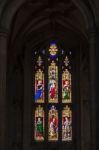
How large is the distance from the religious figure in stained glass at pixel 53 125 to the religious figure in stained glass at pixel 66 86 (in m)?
0.73

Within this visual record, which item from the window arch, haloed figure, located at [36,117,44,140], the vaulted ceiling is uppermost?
the vaulted ceiling

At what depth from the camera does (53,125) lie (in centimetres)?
2359

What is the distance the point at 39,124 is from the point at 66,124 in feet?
4.30

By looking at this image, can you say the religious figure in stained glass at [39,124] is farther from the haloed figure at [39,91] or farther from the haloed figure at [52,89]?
the haloed figure at [52,89]

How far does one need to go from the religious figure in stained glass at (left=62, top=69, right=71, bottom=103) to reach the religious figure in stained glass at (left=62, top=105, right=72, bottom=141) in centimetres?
44

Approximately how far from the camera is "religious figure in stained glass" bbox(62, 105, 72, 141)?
23422 mm
